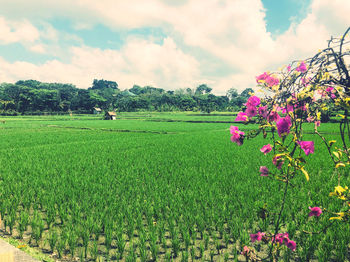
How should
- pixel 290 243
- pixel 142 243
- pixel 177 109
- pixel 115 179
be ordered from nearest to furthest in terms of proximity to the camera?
pixel 290 243
pixel 142 243
pixel 115 179
pixel 177 109

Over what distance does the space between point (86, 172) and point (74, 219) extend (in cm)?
376

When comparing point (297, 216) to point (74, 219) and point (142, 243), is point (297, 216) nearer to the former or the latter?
point (142, 243)

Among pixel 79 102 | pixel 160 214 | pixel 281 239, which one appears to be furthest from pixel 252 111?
pixel 79 102

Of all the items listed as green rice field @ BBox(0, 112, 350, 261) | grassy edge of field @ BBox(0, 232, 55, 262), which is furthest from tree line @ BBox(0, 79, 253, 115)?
grassy edge of field @ BBox(0, 232, 55, 262)

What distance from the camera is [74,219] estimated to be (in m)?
Result: 4.08

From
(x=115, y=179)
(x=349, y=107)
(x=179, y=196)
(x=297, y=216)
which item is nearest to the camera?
(x=349, y=107)

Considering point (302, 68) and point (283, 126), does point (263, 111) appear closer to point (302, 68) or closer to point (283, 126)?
point (283, 126)

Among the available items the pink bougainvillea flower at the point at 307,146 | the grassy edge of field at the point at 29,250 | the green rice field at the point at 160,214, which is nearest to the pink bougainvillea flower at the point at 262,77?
the pink bougainvillea flower at the point at 307,146

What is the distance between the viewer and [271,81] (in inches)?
69.4

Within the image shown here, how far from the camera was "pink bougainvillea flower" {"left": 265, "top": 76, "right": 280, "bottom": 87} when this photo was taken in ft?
5.76

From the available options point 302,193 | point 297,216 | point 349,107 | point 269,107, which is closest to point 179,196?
point 297,216

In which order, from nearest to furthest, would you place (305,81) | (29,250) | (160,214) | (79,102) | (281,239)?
(305,81) < (281,239) < (29,250) < (160,214) < (79,102)

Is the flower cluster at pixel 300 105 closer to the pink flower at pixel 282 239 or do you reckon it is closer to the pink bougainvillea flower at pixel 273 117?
the pink bougainvillea flower at pixel 273 117

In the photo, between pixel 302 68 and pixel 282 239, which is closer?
pixel 302 68
